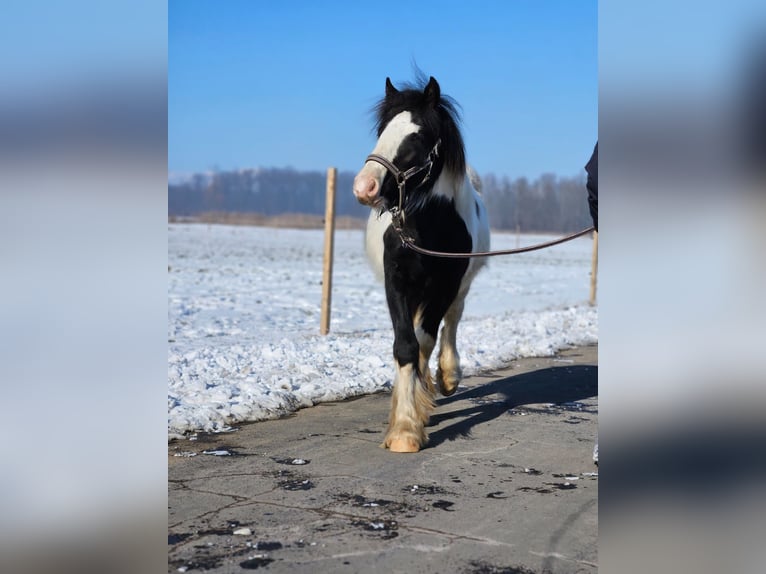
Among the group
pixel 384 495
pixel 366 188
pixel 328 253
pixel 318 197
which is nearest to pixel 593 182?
pixel 366 188

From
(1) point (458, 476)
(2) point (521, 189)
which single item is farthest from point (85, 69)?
(2) point (521, 189)

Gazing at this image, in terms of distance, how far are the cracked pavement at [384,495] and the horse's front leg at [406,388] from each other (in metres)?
0.14

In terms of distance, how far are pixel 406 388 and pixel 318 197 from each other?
136176 millimetres

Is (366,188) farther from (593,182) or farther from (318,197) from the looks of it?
(318,197)

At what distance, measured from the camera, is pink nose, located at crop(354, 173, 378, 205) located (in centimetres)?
384

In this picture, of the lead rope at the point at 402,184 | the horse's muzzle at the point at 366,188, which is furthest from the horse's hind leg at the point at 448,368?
the horse's muzzle at the point at 366,188

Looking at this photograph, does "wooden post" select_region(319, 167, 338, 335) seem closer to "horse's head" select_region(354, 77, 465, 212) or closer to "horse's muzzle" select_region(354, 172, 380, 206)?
"horse's head" select_region(354, 77, 465, 212)

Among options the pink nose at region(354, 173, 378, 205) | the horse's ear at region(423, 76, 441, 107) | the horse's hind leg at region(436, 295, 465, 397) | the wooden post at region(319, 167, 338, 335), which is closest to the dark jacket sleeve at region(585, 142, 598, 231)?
the pink nose at region(354, 173, 378, 205)

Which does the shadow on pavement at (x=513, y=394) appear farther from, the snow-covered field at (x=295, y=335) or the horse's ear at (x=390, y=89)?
the horse's ear at (x=390, y=89)

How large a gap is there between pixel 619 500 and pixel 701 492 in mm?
123

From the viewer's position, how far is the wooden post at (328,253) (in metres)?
9.02

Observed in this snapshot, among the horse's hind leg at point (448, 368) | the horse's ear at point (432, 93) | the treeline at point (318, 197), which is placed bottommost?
the horse's hind leg at point (448, 368)

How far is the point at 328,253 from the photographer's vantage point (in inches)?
364

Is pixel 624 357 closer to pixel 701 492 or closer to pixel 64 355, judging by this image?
pixel 701 492
